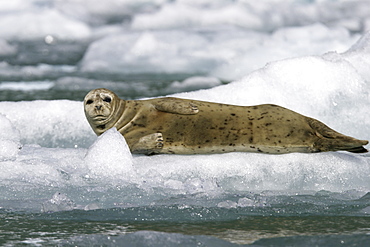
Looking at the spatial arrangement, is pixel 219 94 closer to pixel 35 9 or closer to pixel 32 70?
pixel 32 70

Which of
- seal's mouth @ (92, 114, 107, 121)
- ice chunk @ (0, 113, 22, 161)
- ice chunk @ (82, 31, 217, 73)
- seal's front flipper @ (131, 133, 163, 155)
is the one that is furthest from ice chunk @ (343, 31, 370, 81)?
ice chunk @ (82, 31, 217, 73)

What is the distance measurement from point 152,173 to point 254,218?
95cm

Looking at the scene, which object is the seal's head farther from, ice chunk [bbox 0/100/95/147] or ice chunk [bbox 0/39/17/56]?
ice chunk [bbox 0/39/17/56]

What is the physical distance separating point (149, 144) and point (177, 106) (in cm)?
42

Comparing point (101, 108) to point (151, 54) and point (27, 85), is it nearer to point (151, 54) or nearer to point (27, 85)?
point (27, 85)

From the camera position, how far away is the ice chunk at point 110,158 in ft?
12.8

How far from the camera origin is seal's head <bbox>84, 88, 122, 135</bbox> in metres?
4.51

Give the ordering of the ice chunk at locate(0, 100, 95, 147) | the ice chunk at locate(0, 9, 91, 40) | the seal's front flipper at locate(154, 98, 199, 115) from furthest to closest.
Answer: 1. the ice chunk at locate(0, 9, 91, 40)
2. the ice chunk at locate(0, 100, 95, 147)
3. the seal's front flipper at locate(154, 98, 199, 115)

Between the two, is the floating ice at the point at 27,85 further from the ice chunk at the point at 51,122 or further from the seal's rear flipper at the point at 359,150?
the seal's rear flipper at the point at 359,150

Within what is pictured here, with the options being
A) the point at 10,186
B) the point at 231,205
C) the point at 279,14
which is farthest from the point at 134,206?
the point at 279,14

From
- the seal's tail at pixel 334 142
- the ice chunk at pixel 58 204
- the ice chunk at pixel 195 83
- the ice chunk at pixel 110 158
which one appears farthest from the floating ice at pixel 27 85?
the ice chunk at pixel 58 204

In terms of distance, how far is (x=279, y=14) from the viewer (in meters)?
17.0

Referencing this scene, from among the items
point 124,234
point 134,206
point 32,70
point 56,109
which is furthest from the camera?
point 32,70

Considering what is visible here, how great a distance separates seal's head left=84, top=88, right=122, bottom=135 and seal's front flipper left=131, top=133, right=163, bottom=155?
0.43m
